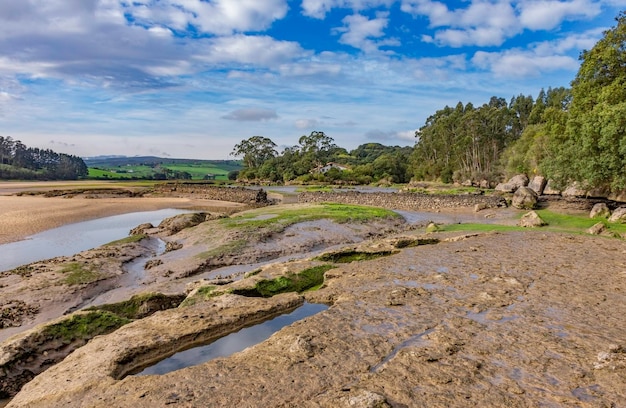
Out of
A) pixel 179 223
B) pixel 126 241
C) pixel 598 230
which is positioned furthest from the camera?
pixel 179 223

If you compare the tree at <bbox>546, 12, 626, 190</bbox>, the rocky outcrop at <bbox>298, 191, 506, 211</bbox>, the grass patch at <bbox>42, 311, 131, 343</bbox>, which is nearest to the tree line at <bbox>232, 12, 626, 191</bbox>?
the tree at <bbox>546, 12, 626, 190</bbox>

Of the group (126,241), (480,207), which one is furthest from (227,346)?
(480,207)

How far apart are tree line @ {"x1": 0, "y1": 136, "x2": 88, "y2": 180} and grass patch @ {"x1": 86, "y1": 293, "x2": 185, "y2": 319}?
144 m

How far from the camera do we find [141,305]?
12.3 metres

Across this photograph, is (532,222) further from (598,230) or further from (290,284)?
(290,284)

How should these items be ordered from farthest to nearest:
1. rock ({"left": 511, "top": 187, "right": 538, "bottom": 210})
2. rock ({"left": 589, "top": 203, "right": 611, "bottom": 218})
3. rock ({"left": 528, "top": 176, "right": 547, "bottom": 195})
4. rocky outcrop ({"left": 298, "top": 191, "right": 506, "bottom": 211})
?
rock ({"left": 528, "top": 176, "right": 547, "bottom": 195})
rocky outcrop ({"left": 298, "top": 191, "right": 506, "bottom": 211})
rock ({"left": 511, "top": 187, "right": 538, "bottom": 210})
rock ({"left": 589, "top": 203, "right": 611, "bottom": 218})

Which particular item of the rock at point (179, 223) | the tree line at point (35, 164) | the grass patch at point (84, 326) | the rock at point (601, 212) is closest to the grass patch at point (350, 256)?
the grass patch at point (84, 326)

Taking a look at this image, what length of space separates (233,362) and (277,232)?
62.3 ft

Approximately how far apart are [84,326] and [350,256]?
11.1 m

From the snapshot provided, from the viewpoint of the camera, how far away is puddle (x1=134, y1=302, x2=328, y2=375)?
804 cm

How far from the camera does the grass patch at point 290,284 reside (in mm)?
12641

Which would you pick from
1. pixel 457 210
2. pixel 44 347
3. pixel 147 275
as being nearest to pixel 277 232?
pixel 147 275

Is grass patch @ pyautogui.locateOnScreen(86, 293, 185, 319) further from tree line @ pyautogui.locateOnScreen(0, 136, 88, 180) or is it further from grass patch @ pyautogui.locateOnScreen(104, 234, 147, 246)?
tree line @ pyautogui.locateOnScreen(0, 136, 88, 180)

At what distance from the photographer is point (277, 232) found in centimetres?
2648
